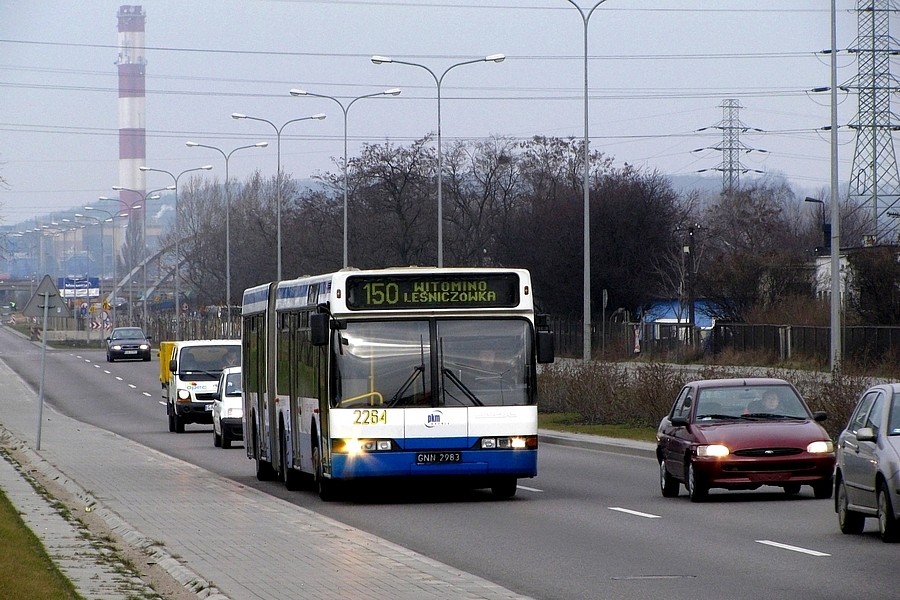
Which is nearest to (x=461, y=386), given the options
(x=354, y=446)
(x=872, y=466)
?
(x=354, y=446)

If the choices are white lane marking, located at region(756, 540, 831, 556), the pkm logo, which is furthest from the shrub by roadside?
white lane marking, located at region(756, 540, 831, 556)

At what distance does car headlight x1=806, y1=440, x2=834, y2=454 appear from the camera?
58.4 ft

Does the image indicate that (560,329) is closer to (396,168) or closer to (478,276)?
(396,168)

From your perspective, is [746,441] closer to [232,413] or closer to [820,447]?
[820,447]

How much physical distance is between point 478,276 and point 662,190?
6250cm

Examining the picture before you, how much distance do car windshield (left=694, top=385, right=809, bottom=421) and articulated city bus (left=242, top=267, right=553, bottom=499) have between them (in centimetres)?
207

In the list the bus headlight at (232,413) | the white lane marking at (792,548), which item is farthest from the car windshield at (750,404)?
the bus headlight at (232,413)

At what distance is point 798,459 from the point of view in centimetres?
1777

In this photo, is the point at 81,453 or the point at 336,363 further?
the point at 81,453

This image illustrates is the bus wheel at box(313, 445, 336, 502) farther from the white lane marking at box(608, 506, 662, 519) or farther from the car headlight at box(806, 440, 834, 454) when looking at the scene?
the car headlight at box(806, 440, 834, 454)

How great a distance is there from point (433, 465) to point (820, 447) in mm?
4433

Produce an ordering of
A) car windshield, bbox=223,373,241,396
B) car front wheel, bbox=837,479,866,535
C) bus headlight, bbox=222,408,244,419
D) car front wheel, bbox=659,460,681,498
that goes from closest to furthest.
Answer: car front wheel, bbox=837,479,866,535
car front wheel, bbox=659,460,681,498
bus headlight, bbox=222,408,244,419
car windshield, bbox=223,373,241,396

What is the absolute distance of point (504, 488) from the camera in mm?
19719

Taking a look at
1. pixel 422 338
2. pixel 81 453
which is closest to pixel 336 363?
pixel 422 338
